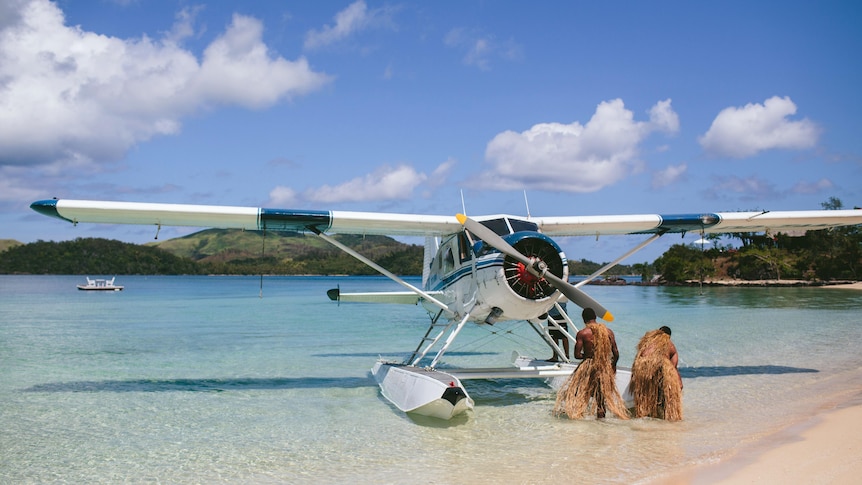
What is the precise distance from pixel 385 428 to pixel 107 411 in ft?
12.6

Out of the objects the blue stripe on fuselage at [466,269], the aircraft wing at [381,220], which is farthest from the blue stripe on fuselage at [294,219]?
the blue stripe on fuselage at [466,269]

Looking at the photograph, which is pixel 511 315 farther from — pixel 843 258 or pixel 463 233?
pixel 843 258

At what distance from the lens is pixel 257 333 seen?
19.9 metres

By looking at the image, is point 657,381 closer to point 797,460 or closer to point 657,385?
point 657,385

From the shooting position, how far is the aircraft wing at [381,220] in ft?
27.6

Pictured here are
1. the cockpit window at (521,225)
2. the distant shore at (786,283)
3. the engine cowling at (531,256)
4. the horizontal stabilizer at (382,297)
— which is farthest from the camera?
the distant shore at (786,283)

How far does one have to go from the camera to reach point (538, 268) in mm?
7336

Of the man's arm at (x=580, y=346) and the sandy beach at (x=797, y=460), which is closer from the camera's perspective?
the sandy beach at (x=797, y=460)

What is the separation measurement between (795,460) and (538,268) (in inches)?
127

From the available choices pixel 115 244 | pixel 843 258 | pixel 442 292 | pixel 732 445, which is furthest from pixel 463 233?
pixel 115 244

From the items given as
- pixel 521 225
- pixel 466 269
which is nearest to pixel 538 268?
pixel 521 225

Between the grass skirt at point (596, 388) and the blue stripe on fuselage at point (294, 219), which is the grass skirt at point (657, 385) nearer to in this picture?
the grass skirt at point (596, 388)

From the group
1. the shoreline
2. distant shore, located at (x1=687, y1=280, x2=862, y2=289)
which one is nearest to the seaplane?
the shoreline

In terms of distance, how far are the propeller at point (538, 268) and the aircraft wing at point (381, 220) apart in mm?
725
